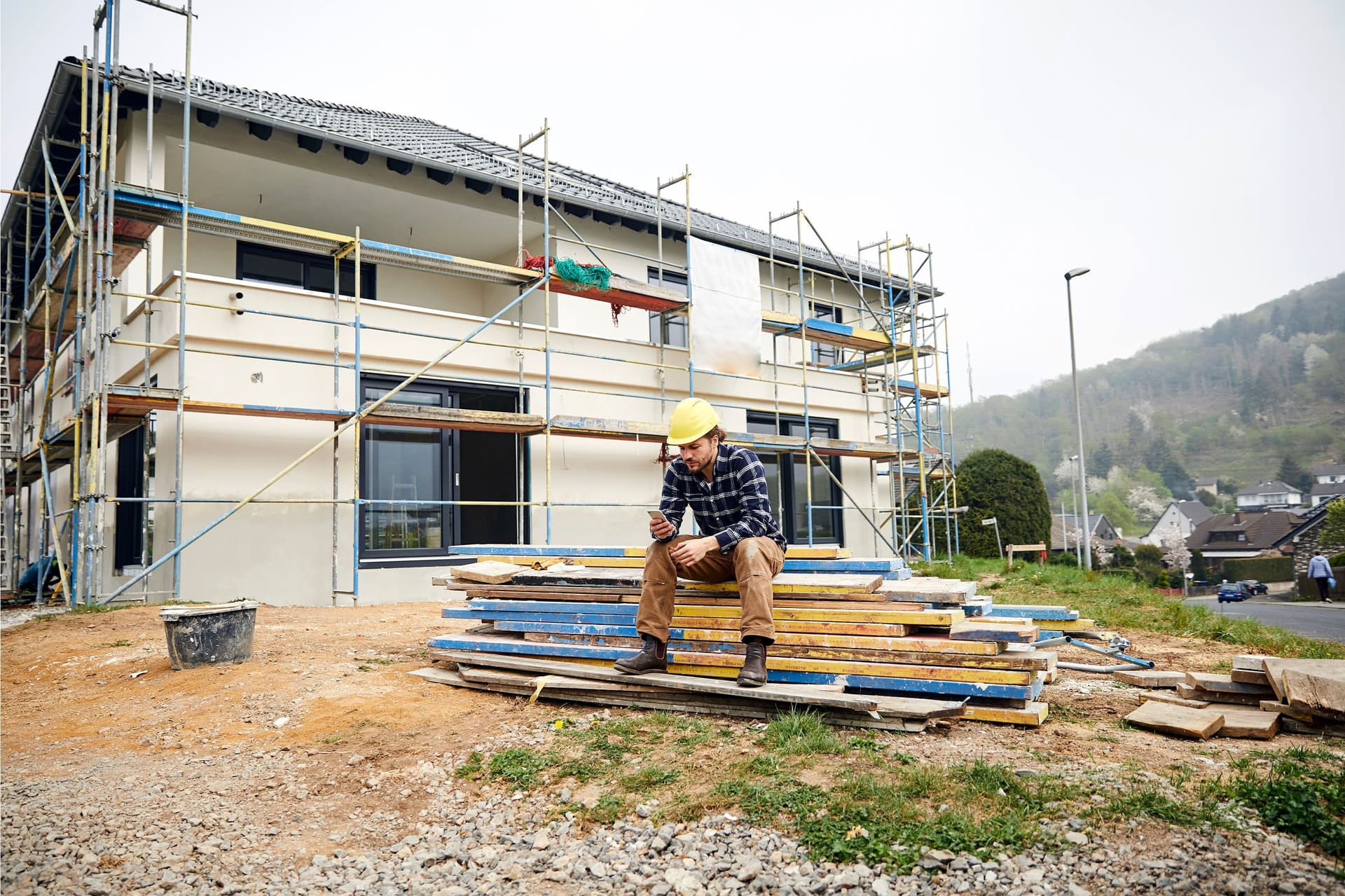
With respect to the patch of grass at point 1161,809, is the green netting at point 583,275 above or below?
above

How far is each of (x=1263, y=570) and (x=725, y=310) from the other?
5002 cm

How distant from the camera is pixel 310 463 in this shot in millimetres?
10328

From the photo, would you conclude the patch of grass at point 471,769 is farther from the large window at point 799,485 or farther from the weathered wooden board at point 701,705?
the large window at point 799,485

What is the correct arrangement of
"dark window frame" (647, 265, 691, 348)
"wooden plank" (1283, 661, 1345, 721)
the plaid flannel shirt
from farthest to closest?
"dark window frame" (647, 265, 691, 348) → the plaid flannel shirt → "wooden plank" (1283, 661, 1345, 721)

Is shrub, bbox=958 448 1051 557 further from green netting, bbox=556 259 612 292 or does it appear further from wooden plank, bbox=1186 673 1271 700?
wooden plank, bbox=1186 673 1271 700

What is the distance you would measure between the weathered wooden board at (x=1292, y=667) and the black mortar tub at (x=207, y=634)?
21.1ft

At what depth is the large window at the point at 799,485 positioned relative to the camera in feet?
54.3

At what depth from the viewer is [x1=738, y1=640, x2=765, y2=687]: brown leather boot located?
14.3ft

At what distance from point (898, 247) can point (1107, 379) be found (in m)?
104

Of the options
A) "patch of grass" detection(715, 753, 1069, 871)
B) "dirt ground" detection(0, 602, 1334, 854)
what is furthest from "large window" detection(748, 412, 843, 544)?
"patch of grass" detection(715, 753, 1069, 871)

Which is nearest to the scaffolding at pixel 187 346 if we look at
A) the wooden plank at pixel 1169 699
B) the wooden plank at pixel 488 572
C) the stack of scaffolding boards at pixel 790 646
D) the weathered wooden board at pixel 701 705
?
the wooden plank at pixel 488 572

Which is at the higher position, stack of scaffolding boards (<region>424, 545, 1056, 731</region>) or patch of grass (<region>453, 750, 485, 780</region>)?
stack of scaffolding boards (<region>424, 545, 1056, 731</region>)

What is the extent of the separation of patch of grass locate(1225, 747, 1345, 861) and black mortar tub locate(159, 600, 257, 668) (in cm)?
588

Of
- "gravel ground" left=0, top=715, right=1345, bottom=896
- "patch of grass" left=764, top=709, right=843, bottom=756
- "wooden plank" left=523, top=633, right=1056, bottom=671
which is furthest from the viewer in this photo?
"wooden plank" left=523, top=633, right=1056, bottom=671
